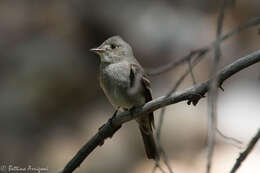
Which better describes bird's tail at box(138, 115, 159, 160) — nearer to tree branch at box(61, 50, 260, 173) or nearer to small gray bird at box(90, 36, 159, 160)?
A: small gray bird at box(90, 36, 159, 160)

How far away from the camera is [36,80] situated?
10023 millimetres

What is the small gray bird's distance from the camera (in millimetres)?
5285

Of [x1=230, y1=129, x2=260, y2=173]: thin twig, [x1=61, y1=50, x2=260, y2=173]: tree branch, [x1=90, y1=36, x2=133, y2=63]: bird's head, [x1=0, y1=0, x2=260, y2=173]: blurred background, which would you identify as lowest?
[x1=230, y1=129, x2=260, y2=173]: thin twig

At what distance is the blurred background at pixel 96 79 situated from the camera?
8.55 m

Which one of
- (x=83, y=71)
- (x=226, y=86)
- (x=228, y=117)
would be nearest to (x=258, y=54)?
(x=228, y=117)

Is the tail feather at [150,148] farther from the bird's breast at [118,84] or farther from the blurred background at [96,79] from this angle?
the blurred background at [96,79]

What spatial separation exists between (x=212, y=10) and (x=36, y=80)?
3.73 metres

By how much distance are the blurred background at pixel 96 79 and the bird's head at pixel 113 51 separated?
2.65 m

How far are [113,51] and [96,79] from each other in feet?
14.2

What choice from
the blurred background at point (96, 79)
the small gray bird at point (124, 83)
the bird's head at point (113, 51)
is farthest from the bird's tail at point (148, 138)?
the blurred background at point (96, 79)

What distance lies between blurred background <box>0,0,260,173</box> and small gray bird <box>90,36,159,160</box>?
7.90ft

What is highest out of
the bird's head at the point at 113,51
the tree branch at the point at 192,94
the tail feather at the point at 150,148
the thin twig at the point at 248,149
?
the bird's head at the point at 113,51

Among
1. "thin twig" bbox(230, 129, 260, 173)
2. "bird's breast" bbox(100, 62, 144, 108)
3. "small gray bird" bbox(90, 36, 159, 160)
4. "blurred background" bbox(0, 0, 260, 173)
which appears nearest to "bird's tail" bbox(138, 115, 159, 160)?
"small gray bird" bbox(90, 36, 159, 160)

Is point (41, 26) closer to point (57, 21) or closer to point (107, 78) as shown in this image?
point (57, 21)
